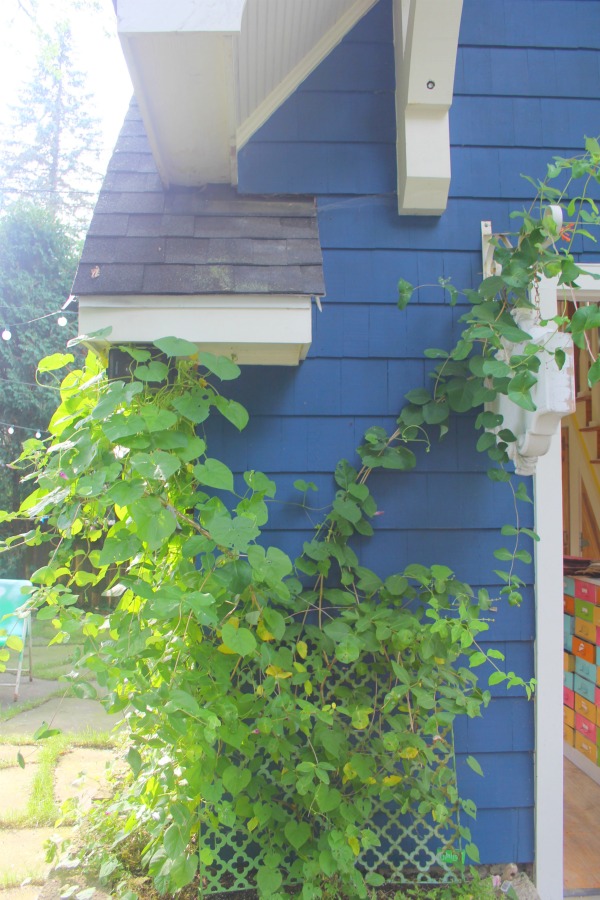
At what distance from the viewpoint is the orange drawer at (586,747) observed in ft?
9.92

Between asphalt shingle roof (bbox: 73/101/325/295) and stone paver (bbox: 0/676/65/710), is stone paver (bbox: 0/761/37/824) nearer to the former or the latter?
stone paver (bbox: 0/676/65/710)

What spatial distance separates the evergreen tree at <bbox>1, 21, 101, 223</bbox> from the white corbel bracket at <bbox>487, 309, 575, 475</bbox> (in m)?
10.7

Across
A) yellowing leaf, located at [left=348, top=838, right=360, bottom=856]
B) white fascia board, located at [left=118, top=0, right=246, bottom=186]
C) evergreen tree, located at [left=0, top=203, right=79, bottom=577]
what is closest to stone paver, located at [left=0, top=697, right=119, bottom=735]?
yellowing leaf, located at [left=348, top=838, right=360, bottom=856]

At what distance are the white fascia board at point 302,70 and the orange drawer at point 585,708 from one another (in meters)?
2.72

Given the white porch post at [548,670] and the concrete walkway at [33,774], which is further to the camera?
the concrete walkway at [33,774]

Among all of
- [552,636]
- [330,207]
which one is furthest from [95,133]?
[552,636]

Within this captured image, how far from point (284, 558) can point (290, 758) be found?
2.09 feet

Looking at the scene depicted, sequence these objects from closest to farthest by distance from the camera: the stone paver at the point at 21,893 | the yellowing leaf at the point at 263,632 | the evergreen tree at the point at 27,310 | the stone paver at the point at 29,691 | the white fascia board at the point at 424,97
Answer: the yellowing leaf at the point at 263,632, the white fascia board at the point at 424,97, the stone paver at the point at 21,893, the stone paver at the point at 29,691, the evergreen tree at the point at 27,310

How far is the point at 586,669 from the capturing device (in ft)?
10.3

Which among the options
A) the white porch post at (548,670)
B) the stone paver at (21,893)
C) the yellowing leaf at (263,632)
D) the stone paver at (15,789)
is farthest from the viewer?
the stone paver at (15,789)

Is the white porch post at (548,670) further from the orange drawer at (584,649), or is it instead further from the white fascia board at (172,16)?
the white fascia board at (172,16)

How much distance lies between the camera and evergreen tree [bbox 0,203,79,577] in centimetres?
765

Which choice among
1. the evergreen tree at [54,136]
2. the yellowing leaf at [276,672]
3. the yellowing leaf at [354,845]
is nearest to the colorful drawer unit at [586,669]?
the yellowing leaf at [354,845]

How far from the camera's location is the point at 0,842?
8.52ft
